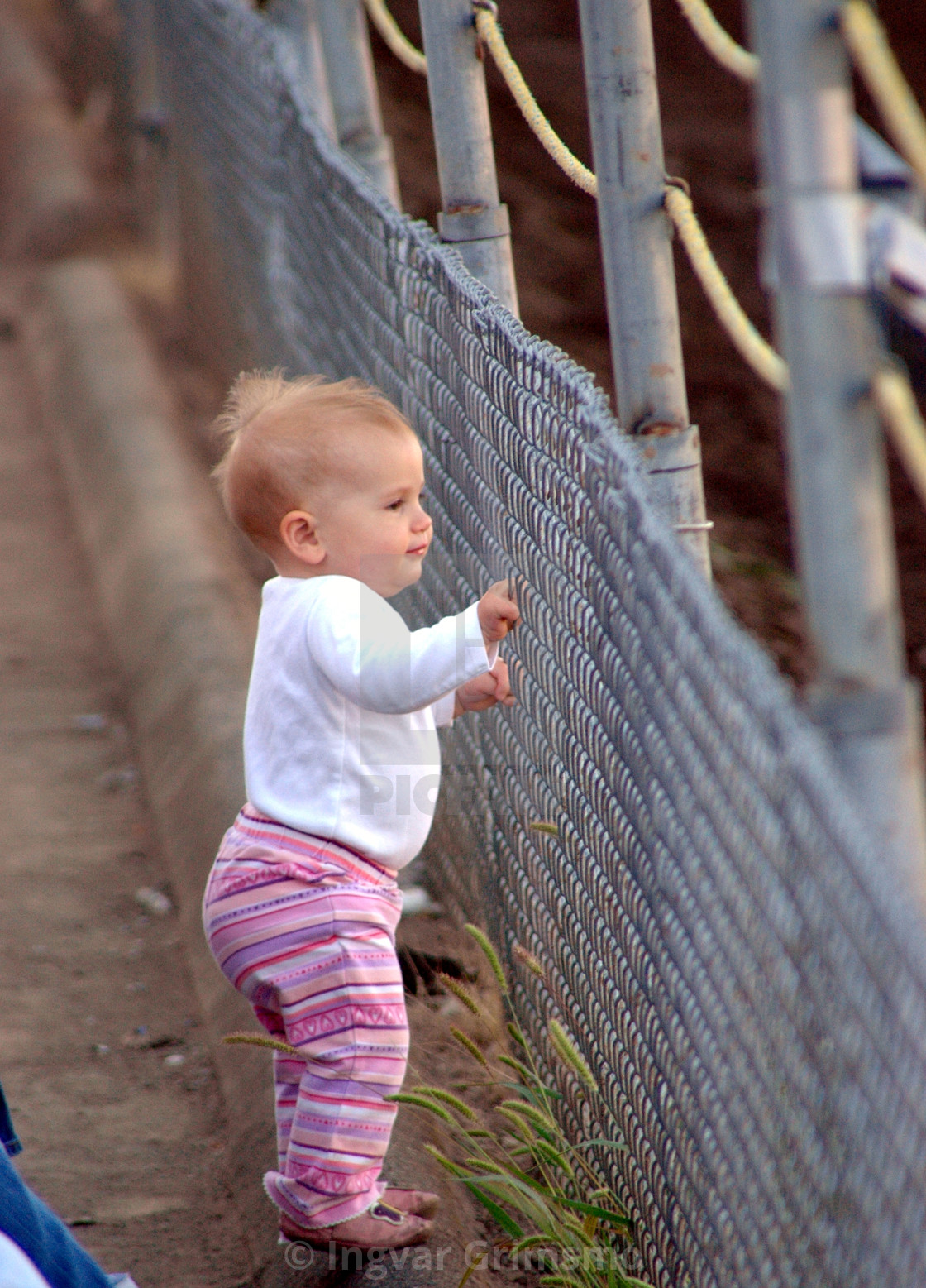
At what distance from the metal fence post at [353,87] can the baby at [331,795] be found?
1.95 metres

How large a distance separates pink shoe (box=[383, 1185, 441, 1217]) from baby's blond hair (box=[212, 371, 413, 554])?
3.08 ft

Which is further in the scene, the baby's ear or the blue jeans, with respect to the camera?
the baby's ear

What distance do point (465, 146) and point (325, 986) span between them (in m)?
1.52

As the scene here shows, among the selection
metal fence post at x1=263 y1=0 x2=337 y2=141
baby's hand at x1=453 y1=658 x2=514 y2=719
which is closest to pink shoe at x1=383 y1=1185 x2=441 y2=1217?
baby's hand at x1=453 y1=658 x2=514 y2=719

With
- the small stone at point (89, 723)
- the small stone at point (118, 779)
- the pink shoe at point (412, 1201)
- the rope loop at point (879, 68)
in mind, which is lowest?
the small stone at point (118, 779)

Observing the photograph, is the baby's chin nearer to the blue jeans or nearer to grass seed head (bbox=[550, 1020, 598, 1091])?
grass seed head (bbox=[550, 1020, 598, 1091])

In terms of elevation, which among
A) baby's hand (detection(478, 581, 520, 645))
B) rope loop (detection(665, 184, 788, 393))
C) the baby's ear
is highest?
rope loop (detection(665, 184, 788, 393))

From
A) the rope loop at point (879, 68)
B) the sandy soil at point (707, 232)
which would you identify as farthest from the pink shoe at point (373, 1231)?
the sandy soil at point (707, 232)

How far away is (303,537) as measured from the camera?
7.63 feet

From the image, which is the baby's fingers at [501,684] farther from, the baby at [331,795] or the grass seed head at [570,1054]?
the grass seed head at [570,1054]

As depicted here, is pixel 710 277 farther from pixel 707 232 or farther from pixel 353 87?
pixel 707 232

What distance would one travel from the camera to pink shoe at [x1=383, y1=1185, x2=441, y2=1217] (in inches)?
94.3

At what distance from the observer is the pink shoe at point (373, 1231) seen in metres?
2.32

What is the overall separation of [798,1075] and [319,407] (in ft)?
3.90
